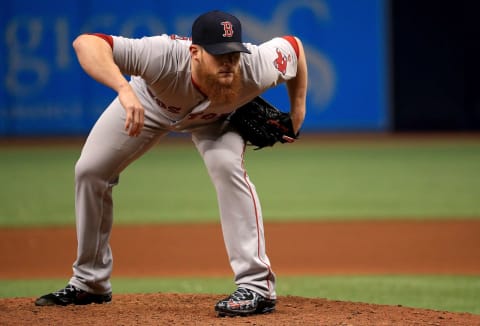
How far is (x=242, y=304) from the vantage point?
12.6ft

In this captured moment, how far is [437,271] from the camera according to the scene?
577 centimetres

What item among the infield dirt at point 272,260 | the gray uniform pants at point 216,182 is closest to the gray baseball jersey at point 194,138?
the gray uniform pants at point 216,182

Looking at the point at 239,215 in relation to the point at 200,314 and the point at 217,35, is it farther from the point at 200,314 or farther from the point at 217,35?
the point at 217,35

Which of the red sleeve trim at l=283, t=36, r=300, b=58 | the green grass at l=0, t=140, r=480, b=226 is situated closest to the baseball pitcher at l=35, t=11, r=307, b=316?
A: the red sleeve trim at l=283, t=36, r=300, b=58

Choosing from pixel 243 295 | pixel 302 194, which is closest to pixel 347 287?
pixel 243 295

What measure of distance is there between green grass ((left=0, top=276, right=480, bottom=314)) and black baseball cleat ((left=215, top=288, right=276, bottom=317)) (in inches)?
42.3

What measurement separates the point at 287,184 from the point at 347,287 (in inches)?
216

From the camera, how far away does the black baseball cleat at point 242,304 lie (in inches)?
150

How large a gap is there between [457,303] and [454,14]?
41.0ft

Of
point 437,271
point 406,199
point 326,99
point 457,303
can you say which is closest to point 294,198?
point 406,199

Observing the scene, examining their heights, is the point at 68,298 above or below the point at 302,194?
above

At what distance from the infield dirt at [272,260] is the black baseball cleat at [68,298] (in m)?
0.07

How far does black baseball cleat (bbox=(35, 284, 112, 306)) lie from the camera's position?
162 inches

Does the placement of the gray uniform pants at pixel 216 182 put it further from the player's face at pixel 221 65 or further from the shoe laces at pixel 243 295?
the player's face at pixel 221 65
